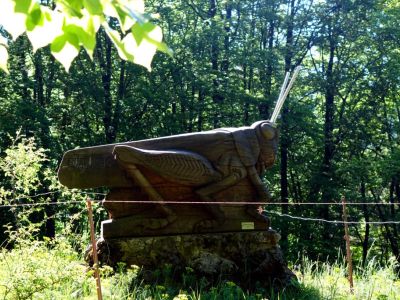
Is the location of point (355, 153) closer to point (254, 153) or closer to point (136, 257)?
point (254, 153)

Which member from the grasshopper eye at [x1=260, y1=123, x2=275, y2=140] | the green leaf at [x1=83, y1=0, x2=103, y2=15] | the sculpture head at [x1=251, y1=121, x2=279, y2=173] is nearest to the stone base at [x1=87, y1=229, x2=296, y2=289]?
the sculpture head at [x1=251, y1=121, x2=279, y2=173]

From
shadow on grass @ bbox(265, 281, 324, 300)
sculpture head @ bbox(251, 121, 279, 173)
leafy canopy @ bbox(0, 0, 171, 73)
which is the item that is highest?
leafy canopy @ bbox(0, 0, 171, 73)

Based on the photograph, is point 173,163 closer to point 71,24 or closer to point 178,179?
point 178,179

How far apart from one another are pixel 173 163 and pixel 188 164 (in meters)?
0.20

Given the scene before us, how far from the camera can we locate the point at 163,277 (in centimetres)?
675

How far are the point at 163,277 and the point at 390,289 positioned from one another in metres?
2.76

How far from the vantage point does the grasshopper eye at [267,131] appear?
7523mm

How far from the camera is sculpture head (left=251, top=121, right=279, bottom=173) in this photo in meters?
7.54

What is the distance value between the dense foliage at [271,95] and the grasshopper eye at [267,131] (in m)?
8.12

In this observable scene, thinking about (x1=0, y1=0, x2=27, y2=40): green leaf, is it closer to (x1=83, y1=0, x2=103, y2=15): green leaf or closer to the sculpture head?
(x1=83, y1=0, x2=103, y2=15): green leaf

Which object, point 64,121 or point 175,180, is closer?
point 175,180

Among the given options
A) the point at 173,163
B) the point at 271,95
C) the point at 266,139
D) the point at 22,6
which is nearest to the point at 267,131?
the point at 266,139

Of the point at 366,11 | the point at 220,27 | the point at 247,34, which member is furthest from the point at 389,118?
the point at 220,27

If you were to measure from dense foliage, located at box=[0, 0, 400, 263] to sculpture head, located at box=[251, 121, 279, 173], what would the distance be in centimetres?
796
